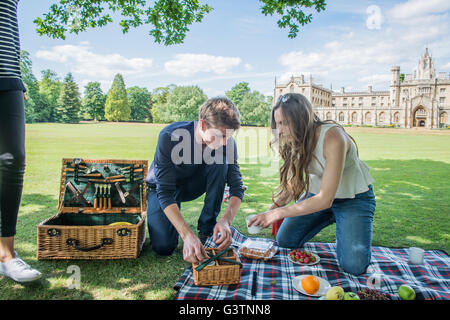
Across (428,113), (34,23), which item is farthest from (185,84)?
(428,113)

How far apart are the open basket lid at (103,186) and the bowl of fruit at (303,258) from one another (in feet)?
5.18

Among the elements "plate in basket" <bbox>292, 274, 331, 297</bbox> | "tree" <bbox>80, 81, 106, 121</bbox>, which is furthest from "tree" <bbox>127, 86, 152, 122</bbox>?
"plate in basket" <bbox>292, 274, 331, 297</bbox>

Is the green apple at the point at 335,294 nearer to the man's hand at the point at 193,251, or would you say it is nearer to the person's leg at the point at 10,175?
the man's hand at the point at 193,251

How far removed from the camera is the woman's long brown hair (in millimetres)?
2207

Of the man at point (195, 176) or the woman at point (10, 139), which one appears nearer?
the woman at point (10, 139)

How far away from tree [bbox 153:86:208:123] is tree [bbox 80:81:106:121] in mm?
6180

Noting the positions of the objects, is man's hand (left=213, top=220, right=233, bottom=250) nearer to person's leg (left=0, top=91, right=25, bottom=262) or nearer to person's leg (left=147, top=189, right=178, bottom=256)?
person's leg (left=147, top=189, right=178, bottom=256)

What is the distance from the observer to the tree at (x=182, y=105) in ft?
101

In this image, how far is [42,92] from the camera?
30703 mm

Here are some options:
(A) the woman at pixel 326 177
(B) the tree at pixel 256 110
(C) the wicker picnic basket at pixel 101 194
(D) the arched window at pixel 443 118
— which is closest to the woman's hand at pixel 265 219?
(A) the woman at pixel 326 177

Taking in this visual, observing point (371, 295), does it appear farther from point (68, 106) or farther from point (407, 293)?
point (68, 106)

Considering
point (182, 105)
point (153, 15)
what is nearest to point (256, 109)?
point (182, 105)

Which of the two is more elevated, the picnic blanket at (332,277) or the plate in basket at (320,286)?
the plate in basket at (320,286)
